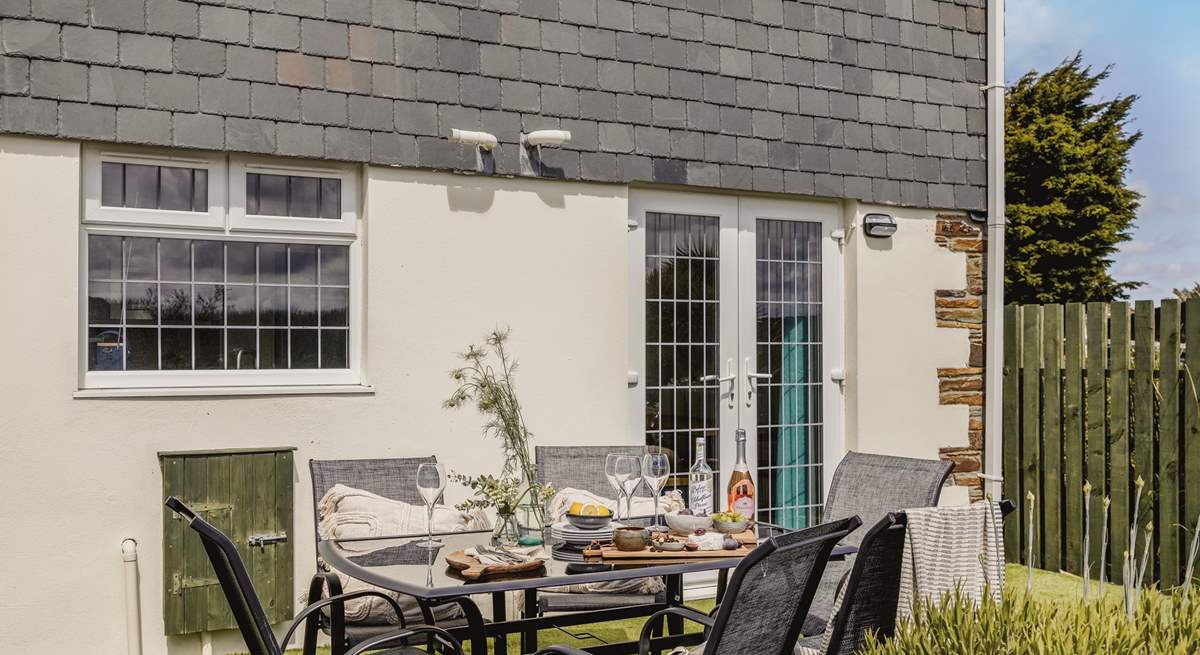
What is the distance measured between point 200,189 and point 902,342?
4.20m

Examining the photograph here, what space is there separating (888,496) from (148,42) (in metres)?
3.79

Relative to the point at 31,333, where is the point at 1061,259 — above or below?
above

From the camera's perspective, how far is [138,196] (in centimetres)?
479

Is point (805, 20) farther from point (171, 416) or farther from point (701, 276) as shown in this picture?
point (171, 416)

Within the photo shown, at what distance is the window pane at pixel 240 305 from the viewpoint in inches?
197

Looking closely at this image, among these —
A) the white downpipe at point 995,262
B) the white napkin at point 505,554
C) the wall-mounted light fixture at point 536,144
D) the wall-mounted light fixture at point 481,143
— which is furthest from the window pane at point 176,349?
the white downpipe at point 995,262

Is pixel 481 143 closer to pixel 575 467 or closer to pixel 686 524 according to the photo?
pixel 575 467

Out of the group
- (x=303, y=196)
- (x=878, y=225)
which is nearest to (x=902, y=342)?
(x=878, y=225)

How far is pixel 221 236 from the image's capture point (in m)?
4.94

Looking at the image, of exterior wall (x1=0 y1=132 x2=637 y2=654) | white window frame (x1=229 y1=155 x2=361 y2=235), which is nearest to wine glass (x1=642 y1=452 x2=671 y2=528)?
exterior wall (x1=0 y1=132 x2=637 y2=654)

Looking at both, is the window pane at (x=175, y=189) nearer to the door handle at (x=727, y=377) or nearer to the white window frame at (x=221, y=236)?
the white window frame at (x=221, y=236)

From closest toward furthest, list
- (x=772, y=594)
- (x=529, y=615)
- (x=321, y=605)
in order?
1. (x=772, y=594)
2. (x=321, y=605)
3. (x=529, y=615)

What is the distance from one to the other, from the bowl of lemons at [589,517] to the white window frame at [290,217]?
2309 millimetres

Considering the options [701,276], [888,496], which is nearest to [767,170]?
[701,276]
